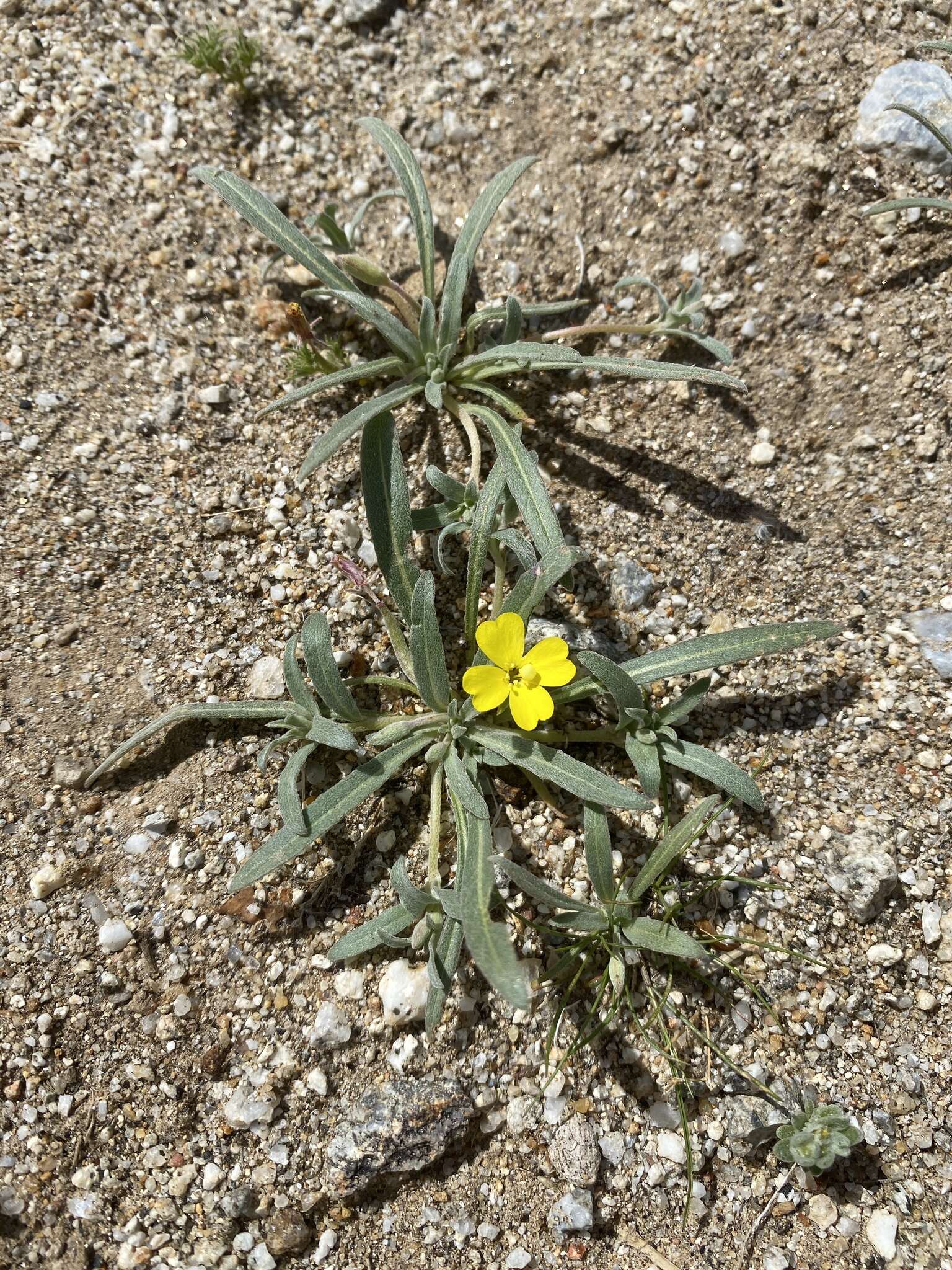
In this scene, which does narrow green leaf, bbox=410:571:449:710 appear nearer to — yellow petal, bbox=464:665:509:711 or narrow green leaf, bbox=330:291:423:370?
yellow petal, bbox=464:665:509:711

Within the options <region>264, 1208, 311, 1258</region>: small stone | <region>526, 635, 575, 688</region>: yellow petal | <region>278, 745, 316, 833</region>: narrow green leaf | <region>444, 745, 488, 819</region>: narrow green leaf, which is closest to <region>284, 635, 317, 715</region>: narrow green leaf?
<region>278, 745, 316, 833</region>: narrow green leaf

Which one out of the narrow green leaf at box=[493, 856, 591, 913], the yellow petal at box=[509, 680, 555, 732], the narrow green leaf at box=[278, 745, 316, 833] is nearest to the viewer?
the narrow green leaf at box=[493, 856, 591, 913]

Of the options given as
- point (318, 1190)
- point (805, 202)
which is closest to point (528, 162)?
point (805, 202)

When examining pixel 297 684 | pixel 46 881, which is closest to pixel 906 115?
pixel 297 684

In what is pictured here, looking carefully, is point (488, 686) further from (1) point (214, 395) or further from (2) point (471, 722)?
(1) point (214, 395)

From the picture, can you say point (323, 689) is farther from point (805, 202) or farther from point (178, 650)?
point (805, 202)
